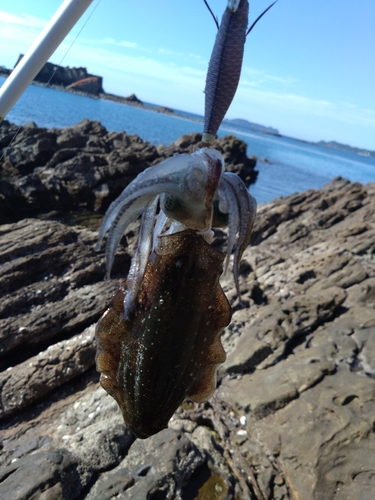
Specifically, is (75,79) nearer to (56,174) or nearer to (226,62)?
(56,174)

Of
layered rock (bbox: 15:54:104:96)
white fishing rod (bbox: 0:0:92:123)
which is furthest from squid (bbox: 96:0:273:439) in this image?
layered rock (bbox: 15:54:104:96)

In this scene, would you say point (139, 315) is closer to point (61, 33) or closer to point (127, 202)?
point (127, 202)

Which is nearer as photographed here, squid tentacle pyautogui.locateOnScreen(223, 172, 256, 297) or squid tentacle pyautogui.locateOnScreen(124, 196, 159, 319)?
squid tentacle pyautogui.locateOnScreen(223, 172, 256, 297)

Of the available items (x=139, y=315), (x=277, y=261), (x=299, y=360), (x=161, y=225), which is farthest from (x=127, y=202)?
(x=277, y=261)

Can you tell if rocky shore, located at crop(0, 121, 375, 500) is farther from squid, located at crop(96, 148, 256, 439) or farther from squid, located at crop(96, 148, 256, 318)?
squid, located at crop(96, 148, 256, 318)

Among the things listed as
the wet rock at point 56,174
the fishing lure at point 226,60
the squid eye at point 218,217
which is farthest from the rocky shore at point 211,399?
the wet rock at point 56,174

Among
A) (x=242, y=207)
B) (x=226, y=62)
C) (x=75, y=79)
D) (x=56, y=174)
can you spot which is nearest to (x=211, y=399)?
(x=242, y=207)
